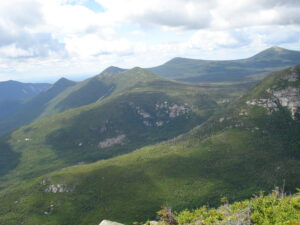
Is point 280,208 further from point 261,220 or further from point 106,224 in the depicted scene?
point 106,224

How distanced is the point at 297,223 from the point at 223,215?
66.8 ft

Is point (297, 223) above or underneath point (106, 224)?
above

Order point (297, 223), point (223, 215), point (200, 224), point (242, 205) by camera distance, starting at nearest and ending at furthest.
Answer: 1. point (297, 223)
2. point (200, 224)
3. point (223, 215)
4. point (242, 205)

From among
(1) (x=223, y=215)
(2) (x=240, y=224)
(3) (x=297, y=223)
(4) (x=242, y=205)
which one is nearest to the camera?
(3) (x=297, y=223)

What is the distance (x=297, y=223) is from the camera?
1999 inches

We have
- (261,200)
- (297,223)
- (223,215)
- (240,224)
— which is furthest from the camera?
(261,200)

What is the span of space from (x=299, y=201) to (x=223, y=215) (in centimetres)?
1994

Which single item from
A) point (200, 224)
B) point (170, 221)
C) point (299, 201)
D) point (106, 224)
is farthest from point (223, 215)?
point (106, 224)

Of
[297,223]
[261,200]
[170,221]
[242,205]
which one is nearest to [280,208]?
[261,200]

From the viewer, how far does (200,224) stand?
6394cm

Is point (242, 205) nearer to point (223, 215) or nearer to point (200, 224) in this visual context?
point (223, 215)

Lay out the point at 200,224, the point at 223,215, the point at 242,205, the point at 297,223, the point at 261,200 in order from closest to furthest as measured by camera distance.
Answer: the point at 297,223, the point at 200,224, the point at 223,215, the point at 261,200, the point at 242,205

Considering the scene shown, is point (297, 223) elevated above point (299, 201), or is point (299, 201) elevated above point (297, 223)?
point (297, 223)

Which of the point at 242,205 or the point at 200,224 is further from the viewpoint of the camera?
the point at 242,205
